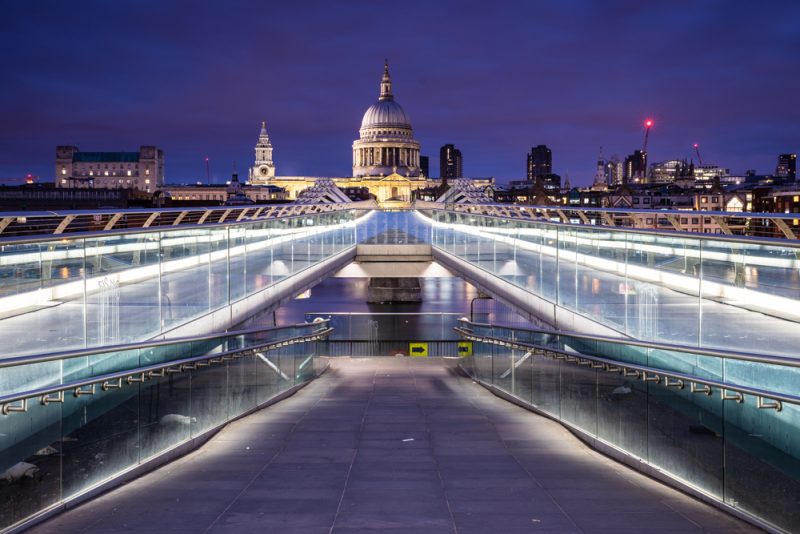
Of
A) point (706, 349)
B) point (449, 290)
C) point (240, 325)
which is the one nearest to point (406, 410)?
point (240, 325)

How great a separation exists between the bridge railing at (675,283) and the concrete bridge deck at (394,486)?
5.10ft

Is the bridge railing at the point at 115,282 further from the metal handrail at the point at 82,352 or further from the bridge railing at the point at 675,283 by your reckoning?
the bridge railing at the point at 675,283

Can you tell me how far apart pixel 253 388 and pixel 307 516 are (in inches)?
239

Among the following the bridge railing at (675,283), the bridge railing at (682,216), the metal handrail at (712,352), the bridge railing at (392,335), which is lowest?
the bridge railing at (392,335)

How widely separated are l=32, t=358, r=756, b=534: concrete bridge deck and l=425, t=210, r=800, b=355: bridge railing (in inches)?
61.2

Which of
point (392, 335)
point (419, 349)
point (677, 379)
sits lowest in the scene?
point (392, 335)

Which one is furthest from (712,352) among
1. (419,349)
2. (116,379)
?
(419,349)

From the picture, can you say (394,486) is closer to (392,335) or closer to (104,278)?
(104,278)

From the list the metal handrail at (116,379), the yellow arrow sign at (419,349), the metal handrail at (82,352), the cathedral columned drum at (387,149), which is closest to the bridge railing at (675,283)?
the metal handrail at (116,379)

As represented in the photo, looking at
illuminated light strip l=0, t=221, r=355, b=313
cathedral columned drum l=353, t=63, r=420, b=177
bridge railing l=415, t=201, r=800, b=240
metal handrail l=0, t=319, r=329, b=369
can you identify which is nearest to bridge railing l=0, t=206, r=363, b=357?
illuminated light strip l=0, t=221, r=355, b=313

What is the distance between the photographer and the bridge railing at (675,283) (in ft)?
25.1

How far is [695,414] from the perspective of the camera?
24.1 ft

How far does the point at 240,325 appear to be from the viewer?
14.0 metres

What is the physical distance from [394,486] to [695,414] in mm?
2610
